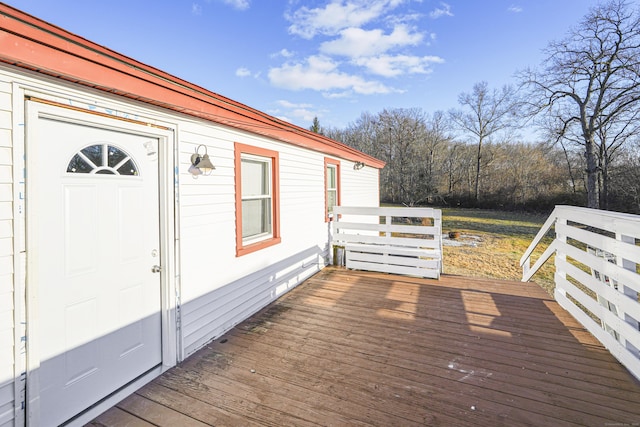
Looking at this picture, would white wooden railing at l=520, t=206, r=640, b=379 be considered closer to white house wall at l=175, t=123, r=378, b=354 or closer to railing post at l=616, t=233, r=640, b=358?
railing post at l=616, t=233, r=640, b=358

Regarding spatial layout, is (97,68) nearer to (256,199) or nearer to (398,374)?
(256,199)

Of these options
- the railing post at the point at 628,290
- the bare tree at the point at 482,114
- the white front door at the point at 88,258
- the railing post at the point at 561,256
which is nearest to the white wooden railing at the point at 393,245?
the railing post at the point at 561,256

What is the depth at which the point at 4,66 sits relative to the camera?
64.7 inches

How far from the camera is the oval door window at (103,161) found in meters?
2.08

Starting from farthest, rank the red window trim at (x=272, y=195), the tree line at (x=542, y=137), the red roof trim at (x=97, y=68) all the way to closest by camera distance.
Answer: the tree line at (x=542, y=137), the red window trim at (x=272, y=195), the red roof trim at (x=97, y=68)

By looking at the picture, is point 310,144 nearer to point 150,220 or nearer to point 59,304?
point 150,220

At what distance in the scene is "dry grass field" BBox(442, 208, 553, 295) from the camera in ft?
23.1

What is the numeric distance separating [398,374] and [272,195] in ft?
9.40

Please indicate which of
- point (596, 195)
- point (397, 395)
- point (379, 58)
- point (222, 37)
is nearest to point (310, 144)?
point (397, 395)

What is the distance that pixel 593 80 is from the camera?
48.2 feet

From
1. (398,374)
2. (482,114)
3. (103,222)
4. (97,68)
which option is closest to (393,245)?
(398,374)

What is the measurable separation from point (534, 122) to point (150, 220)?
20.6 metres

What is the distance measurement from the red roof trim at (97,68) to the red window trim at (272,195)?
1.43 ft

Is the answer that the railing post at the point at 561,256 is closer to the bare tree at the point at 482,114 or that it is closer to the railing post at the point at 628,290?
the railing post at the point at 628,290
